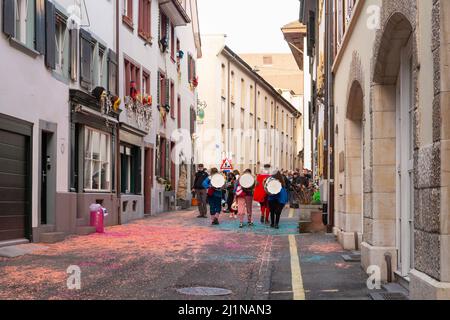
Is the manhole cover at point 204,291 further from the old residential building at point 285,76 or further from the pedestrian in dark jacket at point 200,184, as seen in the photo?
the old residential building at point 285,76

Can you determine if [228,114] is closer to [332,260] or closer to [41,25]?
[41,25]

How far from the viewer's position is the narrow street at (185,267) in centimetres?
930

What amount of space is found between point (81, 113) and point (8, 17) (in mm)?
4807

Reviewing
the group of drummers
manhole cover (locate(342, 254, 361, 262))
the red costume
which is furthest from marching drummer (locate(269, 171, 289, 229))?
manhole cover (locate(342, 254, 361, 262))

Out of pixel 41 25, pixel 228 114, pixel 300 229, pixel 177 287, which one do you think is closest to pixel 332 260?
pixel 177 287

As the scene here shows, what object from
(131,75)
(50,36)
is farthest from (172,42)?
(50,36)

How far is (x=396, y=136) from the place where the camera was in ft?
33.5

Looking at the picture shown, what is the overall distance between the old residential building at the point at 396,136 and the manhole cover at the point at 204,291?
214 cm

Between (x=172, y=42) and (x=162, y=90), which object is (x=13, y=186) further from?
(x=172, y=42)

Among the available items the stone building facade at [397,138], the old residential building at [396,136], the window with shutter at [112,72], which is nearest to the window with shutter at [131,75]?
the window with shutter at [112,72]

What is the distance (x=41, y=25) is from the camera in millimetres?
15984

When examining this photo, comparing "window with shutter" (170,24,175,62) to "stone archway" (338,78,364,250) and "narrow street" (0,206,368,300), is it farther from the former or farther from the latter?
"stone archway" (338,78,364,250)

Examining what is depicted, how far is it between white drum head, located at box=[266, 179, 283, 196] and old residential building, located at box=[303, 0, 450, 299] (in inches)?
106

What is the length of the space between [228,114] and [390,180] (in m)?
36.2
